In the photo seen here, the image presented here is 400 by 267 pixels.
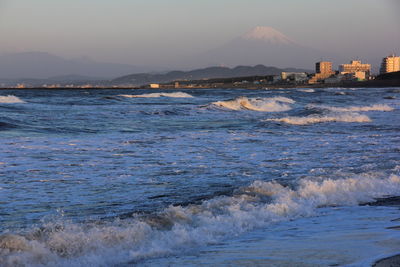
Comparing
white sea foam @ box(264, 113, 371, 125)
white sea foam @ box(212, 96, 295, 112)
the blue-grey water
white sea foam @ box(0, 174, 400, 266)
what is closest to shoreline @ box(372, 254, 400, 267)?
the blue-grey water

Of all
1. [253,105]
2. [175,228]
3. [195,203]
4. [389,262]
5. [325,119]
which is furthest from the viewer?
[253,105]

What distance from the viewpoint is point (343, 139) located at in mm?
14297

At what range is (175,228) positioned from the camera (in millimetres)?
5344

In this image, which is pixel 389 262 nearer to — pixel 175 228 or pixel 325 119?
pixel 175 228

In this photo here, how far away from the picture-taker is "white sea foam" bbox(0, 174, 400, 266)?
4.46 metres

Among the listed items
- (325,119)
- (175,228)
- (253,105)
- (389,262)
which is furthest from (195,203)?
(253,105)

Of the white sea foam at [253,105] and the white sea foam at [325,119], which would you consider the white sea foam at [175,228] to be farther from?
the white sea foam at [253,105]

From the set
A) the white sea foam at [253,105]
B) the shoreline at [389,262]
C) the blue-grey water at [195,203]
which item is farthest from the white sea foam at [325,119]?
the shoreline at [389,262]

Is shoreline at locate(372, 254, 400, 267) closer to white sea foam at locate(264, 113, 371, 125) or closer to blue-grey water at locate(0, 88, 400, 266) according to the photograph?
blue-grey water at locate(0, 88, 400, 266)

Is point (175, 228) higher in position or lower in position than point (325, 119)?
higher

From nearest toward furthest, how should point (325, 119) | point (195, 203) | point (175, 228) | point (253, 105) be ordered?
point (175, 228) → point (195, 203) → point (325, 119) → point (253, 105)

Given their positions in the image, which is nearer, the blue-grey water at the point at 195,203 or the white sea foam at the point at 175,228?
the white sea foam at the point at 175,228

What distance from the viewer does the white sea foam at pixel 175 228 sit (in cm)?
446

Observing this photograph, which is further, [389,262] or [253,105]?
[253,105]
